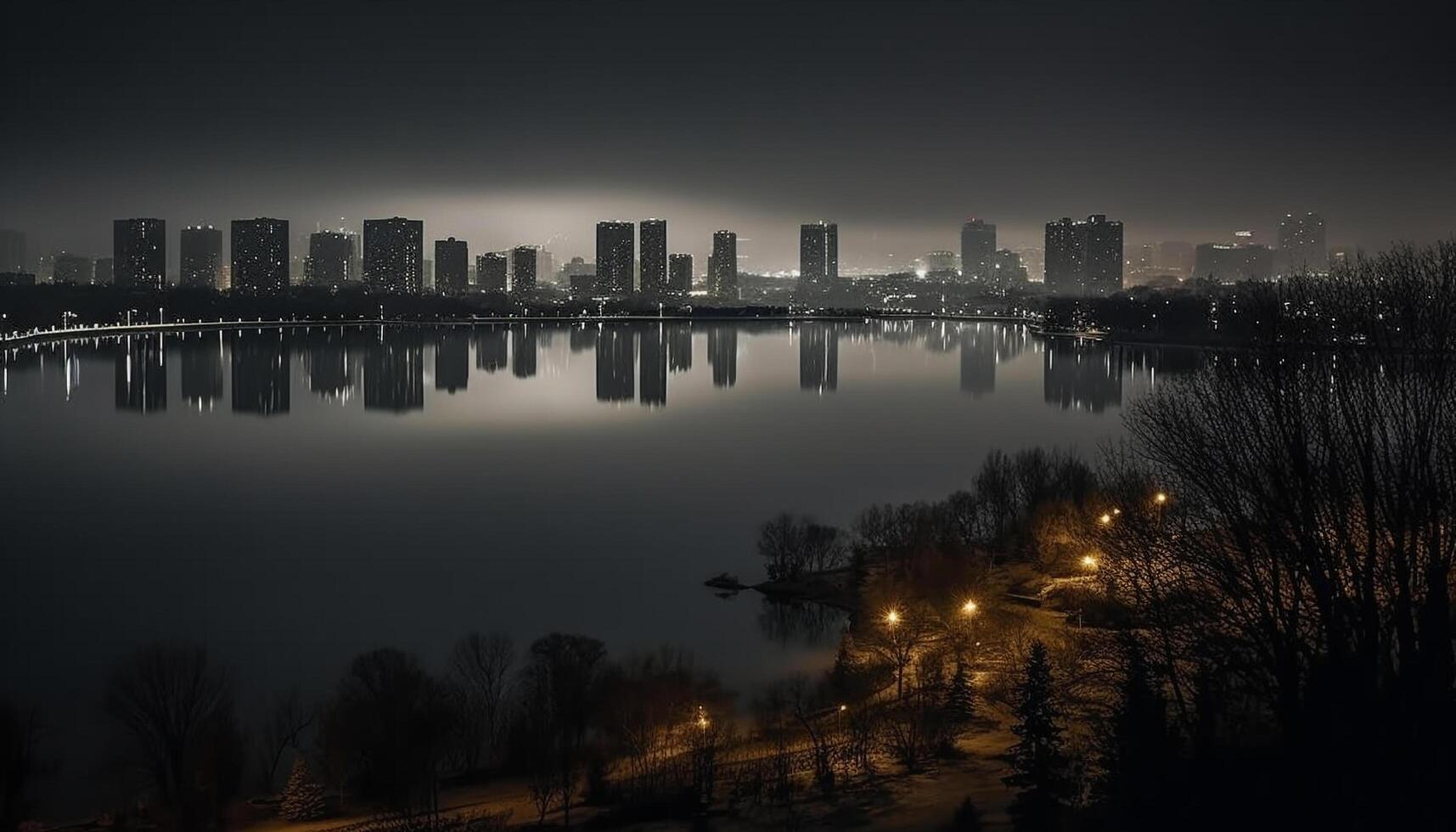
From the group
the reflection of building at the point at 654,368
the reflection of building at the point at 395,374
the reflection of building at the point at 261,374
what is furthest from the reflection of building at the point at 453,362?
the reflection of building at the point at 654,368

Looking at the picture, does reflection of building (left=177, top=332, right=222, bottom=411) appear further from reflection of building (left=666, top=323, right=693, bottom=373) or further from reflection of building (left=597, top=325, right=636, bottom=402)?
reflection of building (left=666, top=323, right=693, bottom=373)

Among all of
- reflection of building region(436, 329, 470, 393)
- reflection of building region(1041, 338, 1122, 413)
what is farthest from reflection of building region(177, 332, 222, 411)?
reflection of building region(1041, 338, 1122, 413)

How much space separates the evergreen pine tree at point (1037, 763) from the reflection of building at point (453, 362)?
888 inches

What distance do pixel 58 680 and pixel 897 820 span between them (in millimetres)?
5279

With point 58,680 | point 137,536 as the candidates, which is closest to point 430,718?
point 58,680

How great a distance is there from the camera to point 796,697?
6.64 meters

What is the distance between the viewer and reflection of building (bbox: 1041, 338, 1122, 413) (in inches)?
900

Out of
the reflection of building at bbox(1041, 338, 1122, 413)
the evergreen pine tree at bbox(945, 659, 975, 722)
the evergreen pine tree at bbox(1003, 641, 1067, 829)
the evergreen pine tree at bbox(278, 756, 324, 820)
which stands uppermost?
the reflection of building at bbox(1041, 338, 1122, 413)

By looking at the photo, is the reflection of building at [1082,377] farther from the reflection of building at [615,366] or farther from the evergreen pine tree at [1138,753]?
the evergreen pine tree at [1138,753]

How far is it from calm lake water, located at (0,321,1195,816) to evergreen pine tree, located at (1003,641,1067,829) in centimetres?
289

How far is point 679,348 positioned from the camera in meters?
41.8

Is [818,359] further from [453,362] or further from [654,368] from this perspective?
[453,362]

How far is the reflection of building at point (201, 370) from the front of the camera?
24.0m

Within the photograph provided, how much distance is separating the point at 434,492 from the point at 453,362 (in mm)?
21594
